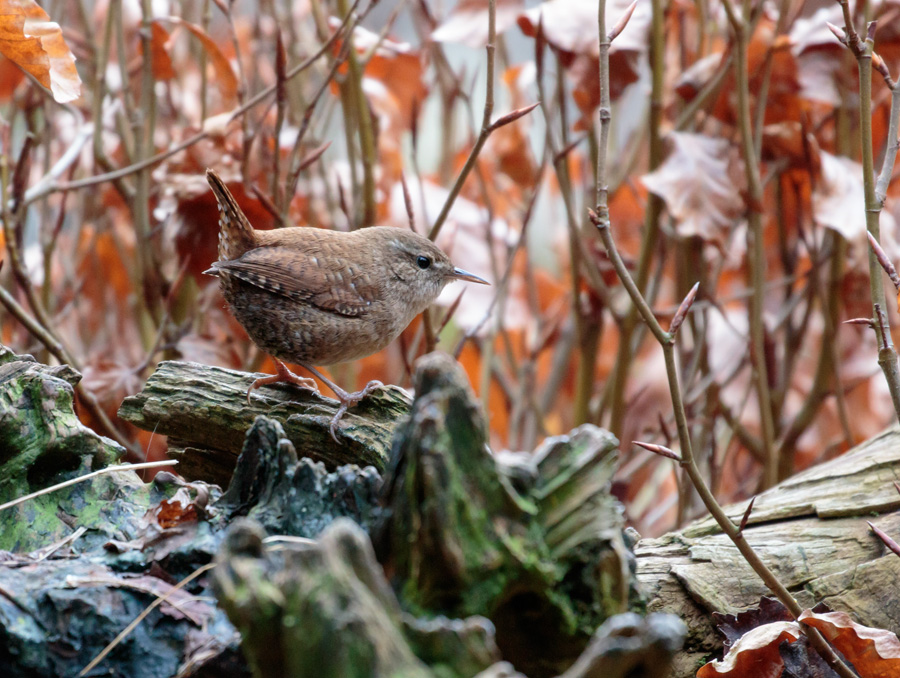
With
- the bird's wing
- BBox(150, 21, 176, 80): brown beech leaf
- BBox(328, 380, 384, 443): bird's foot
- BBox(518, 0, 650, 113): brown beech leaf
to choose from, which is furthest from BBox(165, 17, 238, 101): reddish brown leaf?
BBox(328, 380, 384, 443): bird's foot

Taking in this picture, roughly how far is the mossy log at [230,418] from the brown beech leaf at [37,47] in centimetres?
66

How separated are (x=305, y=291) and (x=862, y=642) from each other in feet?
4.93

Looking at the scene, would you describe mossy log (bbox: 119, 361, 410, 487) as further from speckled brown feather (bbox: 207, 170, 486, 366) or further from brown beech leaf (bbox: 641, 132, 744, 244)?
brown beech leaf (bbox: 641, 132, 744, 244)

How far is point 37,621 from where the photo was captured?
4.19 feet

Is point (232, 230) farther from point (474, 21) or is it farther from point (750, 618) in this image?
point (750, 618)

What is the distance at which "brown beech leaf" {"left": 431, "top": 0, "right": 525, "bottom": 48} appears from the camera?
2.65 metres

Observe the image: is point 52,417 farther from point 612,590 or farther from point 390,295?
point 612,590

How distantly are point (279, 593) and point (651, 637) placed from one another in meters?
0.42

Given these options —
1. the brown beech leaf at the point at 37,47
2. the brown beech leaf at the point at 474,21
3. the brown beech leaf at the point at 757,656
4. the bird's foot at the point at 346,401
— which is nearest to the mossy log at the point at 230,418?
the bird's foot at the point at 346,401

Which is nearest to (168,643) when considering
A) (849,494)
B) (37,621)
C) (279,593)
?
(37,621)

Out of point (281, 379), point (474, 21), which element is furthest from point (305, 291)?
point (474, 21)

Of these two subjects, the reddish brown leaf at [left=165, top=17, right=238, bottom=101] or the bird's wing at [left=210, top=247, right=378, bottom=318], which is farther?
the reddish brown leaf at [left=165, top=17, right=238, bottom=101]

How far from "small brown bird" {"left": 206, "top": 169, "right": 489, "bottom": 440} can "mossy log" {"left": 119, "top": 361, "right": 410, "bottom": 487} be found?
0.28 feet

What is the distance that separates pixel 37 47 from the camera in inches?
65.6
